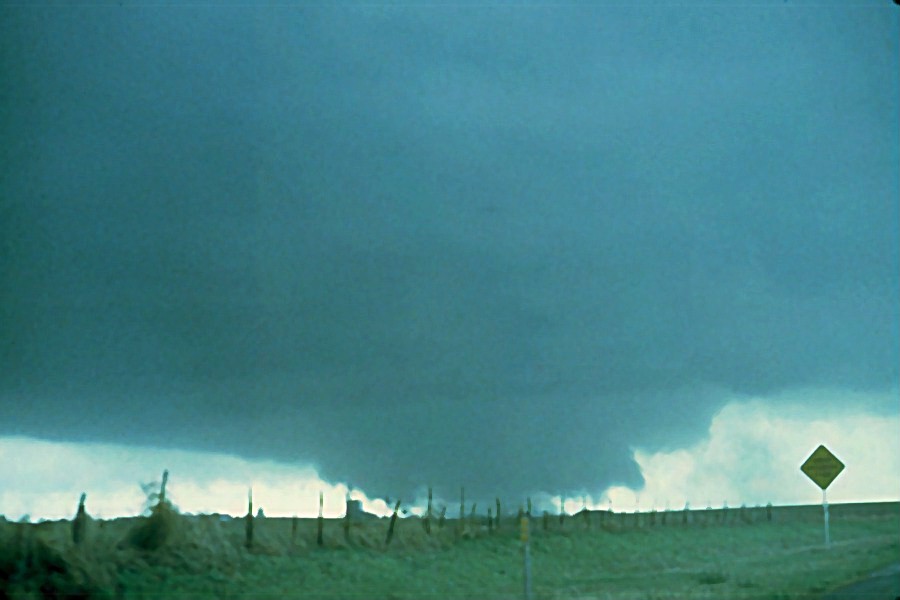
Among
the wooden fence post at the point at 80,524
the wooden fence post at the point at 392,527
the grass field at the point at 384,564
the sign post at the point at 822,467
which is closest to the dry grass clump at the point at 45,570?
the grass field at the point at 384,564

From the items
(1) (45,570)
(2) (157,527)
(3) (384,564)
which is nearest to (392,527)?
(3) (384,564)

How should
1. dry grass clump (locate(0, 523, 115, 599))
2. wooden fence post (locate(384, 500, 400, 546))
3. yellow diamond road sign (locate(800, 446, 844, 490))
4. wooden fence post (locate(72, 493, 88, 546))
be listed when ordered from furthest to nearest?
yellow diamond road sign (locate(800, 446, 844, 490))
wooden fence post (locate(384, 500, 400, 546))
wooden fence post (locate(72, 493, 88, 546))
dry grass clump (locate(0, 523, 115, 599))

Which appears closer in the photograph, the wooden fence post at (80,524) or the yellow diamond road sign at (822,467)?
the wooden fence post at (80,524)

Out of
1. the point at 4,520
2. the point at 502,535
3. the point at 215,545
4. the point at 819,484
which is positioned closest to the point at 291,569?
the point at 215,545

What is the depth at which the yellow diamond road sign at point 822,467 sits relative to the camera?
5072cm

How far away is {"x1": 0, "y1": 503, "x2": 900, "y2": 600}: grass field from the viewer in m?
25.2

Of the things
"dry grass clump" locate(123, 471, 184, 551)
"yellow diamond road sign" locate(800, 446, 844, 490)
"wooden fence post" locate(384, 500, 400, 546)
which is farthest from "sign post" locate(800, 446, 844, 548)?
"dry grass clump" locate(123, 471, 184, 551)

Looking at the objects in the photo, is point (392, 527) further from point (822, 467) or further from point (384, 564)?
point (822, 467)

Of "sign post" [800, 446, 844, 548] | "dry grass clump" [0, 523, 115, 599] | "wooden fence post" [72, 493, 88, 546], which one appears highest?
"sign post" [800, 446, 844, 548]

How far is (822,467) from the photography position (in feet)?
168

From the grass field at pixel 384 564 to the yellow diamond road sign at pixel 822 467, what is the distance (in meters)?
3.57

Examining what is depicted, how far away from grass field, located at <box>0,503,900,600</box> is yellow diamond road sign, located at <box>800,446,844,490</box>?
357 cm

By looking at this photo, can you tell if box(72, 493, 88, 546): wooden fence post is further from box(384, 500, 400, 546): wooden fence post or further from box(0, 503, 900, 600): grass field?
box(384, 500, 400, 546): wooden fence post

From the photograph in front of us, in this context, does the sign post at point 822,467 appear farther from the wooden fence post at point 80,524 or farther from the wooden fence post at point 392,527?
the wooden fence post at point 80,524
